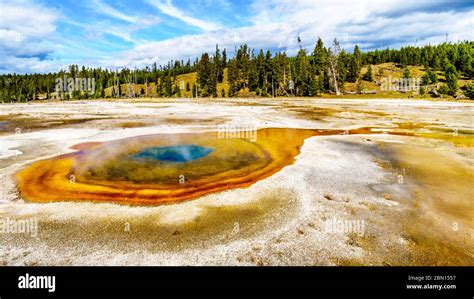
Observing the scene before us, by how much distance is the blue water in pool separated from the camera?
17.8 m

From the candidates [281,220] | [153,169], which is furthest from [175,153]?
[281,220]

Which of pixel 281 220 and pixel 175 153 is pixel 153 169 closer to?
pixel 175 153

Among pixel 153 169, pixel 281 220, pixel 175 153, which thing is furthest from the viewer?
pixel 175 153

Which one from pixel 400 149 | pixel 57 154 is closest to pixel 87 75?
pixel 57 154

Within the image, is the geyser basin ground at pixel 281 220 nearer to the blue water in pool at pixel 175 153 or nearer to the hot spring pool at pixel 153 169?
the hot spring pool at pixel 153 169

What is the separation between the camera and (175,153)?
1909cm

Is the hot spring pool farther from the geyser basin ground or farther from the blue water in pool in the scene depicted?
the geyser basin ground

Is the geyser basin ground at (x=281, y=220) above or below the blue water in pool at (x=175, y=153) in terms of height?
below

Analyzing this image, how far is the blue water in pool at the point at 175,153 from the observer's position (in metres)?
17.8

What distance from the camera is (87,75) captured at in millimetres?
164125

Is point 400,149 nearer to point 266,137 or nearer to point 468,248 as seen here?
point 266,137

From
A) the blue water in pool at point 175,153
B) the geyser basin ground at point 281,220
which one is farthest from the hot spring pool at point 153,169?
the geyser basin ground at point 281,220
